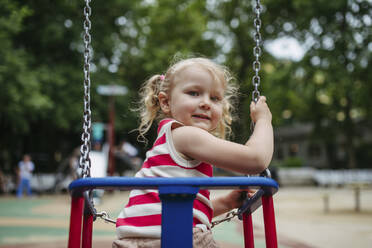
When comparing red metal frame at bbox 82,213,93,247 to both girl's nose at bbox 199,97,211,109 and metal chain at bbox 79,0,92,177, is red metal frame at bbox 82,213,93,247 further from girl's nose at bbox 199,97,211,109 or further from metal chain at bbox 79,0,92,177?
girl's nose at bbox 199,97,211,109

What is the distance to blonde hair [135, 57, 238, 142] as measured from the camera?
6.06ft

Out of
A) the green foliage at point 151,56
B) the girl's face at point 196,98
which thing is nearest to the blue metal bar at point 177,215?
the girl's face at point 196,98

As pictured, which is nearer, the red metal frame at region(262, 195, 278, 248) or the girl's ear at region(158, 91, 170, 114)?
the red metal frame at region(262, 195, 278, 248)

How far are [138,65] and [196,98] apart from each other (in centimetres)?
1854

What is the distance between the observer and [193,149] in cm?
152

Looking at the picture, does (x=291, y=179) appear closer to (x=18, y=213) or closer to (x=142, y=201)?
(x=18, y=213)

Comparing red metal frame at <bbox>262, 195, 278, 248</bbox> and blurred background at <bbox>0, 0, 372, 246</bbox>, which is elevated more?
blurred background at <bbox>0, 0, 372, 246</bbox>

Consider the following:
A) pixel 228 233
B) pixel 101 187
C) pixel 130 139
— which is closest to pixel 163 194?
pixel 101 187

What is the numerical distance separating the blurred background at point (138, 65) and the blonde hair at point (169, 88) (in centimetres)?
216

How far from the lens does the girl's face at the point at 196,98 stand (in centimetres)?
175

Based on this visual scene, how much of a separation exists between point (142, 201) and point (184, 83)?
54 centimetres

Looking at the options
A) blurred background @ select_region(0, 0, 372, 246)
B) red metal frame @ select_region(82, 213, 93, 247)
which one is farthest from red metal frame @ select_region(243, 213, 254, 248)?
blurred background @ select_region(0, 0, 372, 246)

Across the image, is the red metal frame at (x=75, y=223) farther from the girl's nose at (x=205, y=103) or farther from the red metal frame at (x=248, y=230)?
the red metal frame at (x=248, y=230)

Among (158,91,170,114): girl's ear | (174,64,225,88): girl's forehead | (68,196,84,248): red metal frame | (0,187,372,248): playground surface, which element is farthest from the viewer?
(0,187,372,248): playground surface
